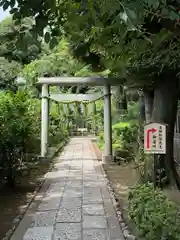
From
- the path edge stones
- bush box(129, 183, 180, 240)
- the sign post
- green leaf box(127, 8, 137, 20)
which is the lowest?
the path edge stones

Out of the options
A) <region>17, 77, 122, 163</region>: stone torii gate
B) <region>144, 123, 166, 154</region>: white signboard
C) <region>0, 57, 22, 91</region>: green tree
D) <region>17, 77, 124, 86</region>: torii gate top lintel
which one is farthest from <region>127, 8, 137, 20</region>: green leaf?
<region>0, 57, 22, 91</region>: green tree

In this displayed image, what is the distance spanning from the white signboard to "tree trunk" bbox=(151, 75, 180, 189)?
171 centimetres

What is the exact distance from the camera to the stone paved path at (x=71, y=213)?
5.29 m

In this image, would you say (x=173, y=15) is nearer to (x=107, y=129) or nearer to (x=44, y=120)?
(x=107, y=129)

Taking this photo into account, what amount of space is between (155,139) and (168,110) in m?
2.13

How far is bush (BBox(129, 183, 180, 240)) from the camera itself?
159 inches

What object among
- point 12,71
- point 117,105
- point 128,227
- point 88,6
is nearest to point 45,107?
point 117,105

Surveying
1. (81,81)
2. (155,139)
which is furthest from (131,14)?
(81,81)

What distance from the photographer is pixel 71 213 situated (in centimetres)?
646

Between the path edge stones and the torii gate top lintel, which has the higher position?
the torii gate top lintel

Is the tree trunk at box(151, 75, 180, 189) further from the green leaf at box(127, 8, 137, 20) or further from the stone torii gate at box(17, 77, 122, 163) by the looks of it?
the green leaf at box(127, 8, 137, 20)

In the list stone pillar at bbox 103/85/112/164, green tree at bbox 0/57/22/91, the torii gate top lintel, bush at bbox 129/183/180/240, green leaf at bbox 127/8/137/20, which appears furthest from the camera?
green tree at bbox 0/57/22/91

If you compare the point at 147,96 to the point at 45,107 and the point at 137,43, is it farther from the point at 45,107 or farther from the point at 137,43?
the point at 137,43

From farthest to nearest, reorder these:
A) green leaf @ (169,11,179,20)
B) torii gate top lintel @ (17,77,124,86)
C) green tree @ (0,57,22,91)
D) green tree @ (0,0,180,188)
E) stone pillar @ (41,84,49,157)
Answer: green tree @ (0,57,22,91), stone pillar @ (41,84,49,157), torii gate top lintel @ (17,77,124,86), green leaf @ (169,11,179,20), green tree @ (0,0,180,188)
